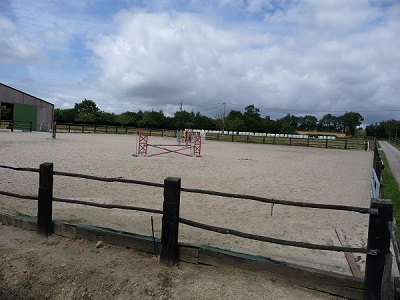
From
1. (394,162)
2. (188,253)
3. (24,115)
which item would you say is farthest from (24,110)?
(188,253)

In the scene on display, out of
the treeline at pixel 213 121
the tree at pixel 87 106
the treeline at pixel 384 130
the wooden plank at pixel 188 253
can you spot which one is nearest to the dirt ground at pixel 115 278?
the wooden plank at pixel 188 253

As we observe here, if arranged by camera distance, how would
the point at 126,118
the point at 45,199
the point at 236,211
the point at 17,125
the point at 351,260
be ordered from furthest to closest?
the point at 126,118 < the point at 17,125 < the point at 236,211 < the point at 45,199 < the point at 351,260

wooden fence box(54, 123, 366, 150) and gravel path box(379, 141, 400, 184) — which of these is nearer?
gravel path box(379, 141, 400, 184)

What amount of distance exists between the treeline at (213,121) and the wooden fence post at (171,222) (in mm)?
58936

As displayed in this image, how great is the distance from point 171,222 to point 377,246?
2.08m

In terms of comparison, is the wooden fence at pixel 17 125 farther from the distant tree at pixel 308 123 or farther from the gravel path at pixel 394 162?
the distant tree at pixel 308 123

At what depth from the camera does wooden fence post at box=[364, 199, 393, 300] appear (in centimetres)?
286

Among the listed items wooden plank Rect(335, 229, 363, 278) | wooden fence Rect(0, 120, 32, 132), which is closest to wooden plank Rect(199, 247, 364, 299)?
wooden plank Rect(335, 229, 363, 278)

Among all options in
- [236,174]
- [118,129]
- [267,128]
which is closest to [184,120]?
[267,128]

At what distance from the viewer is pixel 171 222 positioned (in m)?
3.58

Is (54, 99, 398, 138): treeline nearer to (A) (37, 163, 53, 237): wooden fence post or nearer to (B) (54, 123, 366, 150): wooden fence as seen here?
(B) (54, 123, 366, 150): wooden fence

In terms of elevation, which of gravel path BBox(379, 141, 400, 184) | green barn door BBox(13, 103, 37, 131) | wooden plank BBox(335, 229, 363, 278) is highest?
green barn door BBox(13, 103, 37, 131)

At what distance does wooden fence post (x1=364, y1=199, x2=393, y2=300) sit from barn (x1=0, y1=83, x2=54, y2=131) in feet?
118

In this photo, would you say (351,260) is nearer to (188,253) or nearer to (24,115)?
(188,253)
